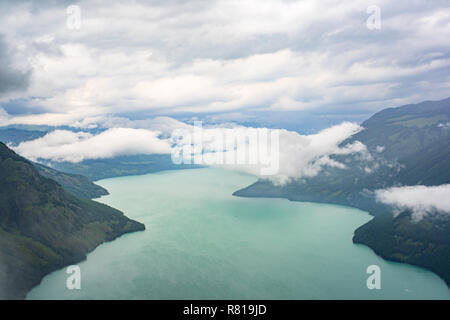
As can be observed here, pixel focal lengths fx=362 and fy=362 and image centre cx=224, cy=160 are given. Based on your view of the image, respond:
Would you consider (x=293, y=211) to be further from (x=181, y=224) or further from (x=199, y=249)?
(x=199, y=249)

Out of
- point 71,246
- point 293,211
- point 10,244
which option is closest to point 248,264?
point 71,246

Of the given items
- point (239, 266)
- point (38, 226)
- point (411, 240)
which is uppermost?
point (38, 226)

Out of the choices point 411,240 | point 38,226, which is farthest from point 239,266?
point 38,226

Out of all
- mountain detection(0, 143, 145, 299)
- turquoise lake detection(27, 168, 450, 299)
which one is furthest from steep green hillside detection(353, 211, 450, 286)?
Result: mountain detection(0, 143, 145, 299)

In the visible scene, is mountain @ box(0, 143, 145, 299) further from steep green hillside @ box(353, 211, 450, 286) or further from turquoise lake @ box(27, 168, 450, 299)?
steep green hillside @ box(353, 211, 450, 286)

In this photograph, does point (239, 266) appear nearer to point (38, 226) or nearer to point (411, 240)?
point (411, 240)

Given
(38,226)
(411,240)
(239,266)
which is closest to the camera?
(239,266)
